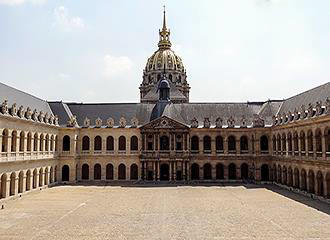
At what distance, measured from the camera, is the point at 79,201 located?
47625 millimetres

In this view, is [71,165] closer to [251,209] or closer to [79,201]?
[79,201]

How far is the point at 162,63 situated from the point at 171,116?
129ft

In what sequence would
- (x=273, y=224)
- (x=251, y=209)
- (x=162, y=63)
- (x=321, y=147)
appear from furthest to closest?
(x=162, y=63), (x=321, y=147), (x=251, y=209), (x=273, y=224)

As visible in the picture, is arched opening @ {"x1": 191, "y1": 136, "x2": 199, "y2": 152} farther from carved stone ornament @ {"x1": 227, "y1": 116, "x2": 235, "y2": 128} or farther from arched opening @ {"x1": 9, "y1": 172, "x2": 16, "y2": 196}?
arched opening @ {"x1": 9, "y1": 172, "x2": 16, "y2": 196}

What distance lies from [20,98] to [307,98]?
4175cm

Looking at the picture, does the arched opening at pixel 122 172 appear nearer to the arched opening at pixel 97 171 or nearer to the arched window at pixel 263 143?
the arched opening at pixel 97 171

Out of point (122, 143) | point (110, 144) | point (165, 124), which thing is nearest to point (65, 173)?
point (110, 144)

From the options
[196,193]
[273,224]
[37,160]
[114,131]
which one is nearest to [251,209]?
[273,224]

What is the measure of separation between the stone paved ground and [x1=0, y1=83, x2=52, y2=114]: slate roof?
12.7m

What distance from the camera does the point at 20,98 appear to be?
58.0 metres

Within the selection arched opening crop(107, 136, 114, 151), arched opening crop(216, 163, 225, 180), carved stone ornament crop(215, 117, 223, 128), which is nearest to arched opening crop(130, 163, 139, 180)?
arched opening crop(107, 136, 114, 151)

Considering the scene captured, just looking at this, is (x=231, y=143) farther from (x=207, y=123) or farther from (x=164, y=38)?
(x=164, y=38)

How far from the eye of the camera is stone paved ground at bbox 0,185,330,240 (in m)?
30.7

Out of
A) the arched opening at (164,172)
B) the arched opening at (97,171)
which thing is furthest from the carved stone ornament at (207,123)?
the arched opening at (97,171)
